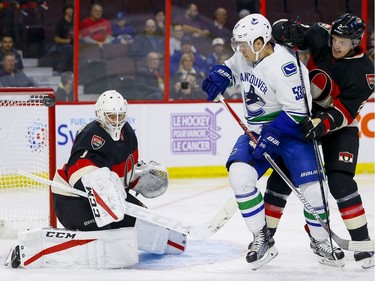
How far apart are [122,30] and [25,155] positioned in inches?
77.8

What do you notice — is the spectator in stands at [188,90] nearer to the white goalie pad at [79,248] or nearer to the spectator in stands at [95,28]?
the spectator in stands at [95,28]

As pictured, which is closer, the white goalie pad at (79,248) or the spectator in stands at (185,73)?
the white goalie pad at (79,248)

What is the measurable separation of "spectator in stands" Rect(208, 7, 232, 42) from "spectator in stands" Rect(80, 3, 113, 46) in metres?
0.77

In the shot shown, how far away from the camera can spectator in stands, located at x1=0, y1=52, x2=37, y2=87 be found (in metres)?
6.95

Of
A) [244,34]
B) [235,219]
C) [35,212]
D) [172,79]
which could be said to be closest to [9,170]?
[35,212]

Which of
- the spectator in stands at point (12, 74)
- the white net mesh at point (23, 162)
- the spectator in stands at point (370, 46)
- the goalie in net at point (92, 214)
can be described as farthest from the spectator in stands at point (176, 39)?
the goalie in net at point (92, 214)

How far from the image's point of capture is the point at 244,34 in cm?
439

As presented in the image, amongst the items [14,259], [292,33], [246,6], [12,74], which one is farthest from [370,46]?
[14,259]

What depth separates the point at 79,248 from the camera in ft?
14.5

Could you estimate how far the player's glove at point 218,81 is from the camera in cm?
459

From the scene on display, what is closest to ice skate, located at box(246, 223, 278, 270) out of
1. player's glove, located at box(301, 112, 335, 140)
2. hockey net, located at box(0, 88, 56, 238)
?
player's glove, located at box(301, 112, 335, 140)

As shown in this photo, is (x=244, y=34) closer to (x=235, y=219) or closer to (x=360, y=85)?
(x=360, y=85)

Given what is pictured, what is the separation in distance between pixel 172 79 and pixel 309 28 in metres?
2.93

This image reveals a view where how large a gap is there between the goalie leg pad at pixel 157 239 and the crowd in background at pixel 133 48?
8.67 feet
